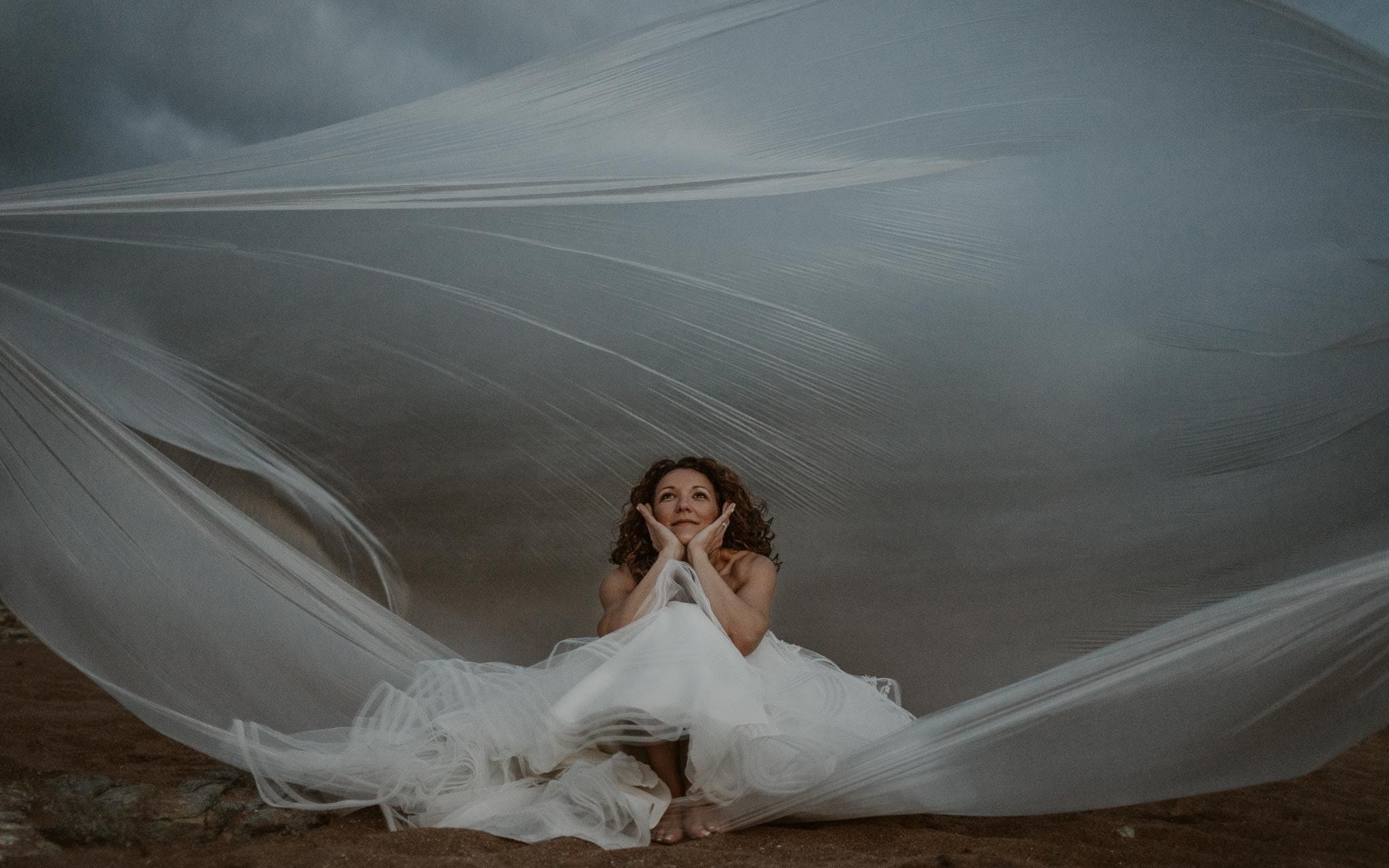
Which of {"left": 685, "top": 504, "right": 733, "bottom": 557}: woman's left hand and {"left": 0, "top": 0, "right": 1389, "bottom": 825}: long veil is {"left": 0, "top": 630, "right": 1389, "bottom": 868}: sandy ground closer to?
{"left": 0, "top": 0, "right": 1389, "bottom": 825}: long veil

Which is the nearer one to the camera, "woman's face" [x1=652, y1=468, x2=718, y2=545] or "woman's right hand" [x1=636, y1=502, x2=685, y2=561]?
"woman's right hand" [x1=636, y1=502, x2=685, y2=561]

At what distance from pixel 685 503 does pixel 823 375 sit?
0.62 meters

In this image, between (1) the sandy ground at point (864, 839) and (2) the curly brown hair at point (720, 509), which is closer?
(1) the sandy ground at point (864, 839)

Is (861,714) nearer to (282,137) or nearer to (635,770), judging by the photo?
(635,770)

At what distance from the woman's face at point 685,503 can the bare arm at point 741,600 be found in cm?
15

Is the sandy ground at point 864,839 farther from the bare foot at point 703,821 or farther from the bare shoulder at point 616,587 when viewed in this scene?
the bare shoulder at point 616,587

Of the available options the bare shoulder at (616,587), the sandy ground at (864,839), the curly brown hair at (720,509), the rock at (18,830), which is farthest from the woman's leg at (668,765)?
the rock at (18,830)

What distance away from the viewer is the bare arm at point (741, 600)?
242 cm

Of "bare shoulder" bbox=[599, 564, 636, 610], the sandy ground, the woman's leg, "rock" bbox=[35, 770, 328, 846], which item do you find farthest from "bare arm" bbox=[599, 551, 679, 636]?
"rock" bbox=[35, 770, 328, 846]

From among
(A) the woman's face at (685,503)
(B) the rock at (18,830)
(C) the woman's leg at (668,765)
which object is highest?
(A) the woman's face at (685,503)

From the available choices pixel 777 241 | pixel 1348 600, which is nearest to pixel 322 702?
pixel 777 241

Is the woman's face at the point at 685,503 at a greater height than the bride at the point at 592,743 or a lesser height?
greater

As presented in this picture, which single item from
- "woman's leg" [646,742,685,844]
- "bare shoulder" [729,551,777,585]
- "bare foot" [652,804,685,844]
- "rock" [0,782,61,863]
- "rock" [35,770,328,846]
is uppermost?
→ "bare shoulder" [729,551,777,585]

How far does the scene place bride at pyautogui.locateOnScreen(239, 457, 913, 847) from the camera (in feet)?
6.55
